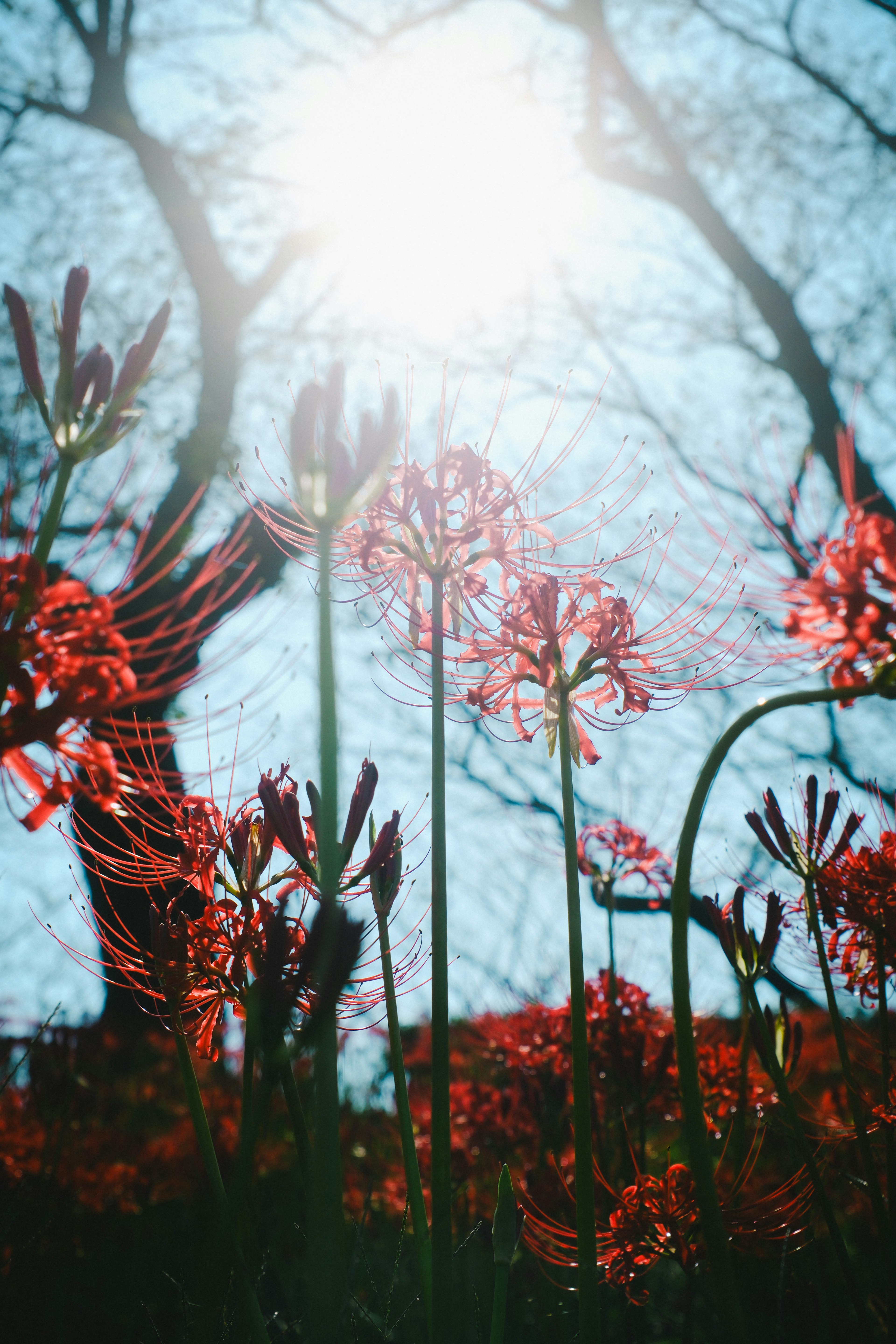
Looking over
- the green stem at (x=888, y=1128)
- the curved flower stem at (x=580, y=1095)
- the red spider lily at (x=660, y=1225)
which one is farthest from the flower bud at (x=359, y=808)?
the green stem at (x=888, y=1128)

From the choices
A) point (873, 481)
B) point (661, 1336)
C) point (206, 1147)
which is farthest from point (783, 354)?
point (206, 1147)

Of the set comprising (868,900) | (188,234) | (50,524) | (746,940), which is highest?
(188,234)

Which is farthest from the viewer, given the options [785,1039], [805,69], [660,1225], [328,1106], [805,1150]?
[805,69]

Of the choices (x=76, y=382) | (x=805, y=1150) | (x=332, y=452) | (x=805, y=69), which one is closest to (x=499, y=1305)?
(x=805, y=1150)

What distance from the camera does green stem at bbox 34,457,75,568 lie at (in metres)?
1.28

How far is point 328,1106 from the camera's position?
1087 mm

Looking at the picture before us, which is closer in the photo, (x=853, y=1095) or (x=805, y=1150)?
(x=805, y=1150)

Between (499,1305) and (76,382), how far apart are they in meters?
1.65

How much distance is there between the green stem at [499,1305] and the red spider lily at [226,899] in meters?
0.53

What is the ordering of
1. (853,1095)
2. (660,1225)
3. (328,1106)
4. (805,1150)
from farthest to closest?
(660,1225)
(853,1095)
(805,1150)
(328,1106)

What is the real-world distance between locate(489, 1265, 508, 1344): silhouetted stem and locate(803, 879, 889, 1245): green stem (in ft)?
2.34

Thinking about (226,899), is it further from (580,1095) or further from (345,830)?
(580,1095)

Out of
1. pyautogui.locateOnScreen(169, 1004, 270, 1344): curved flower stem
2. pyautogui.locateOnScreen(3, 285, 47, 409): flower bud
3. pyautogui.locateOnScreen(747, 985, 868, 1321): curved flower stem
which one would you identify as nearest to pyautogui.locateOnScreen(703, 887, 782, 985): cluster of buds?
pyautogui.locateOnScreen(747, 985, 868, 1321): curved flower stem

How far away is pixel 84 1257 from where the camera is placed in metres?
3.01
